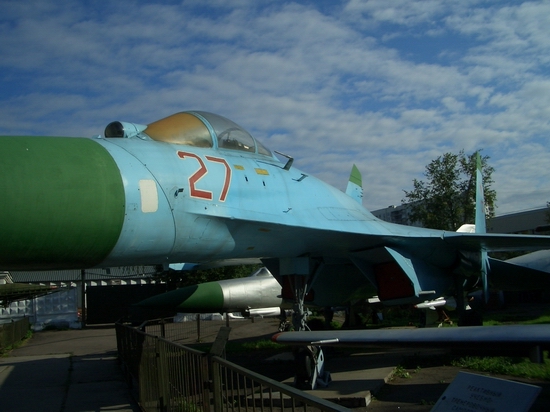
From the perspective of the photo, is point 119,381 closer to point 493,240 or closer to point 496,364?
point 496,364

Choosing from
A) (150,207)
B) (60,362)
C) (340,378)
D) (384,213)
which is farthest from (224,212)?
(384,213)

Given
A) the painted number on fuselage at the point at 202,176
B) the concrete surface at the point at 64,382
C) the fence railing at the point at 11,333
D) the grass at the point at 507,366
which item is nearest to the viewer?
the painted number on fuselage at the point at 202,176

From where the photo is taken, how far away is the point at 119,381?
8.85 metres

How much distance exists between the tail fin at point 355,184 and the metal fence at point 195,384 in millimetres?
6628

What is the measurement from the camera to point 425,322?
1258 centimetres

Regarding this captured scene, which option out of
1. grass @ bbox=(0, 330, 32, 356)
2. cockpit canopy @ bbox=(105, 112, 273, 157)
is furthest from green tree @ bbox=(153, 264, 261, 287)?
cockpit canopy @ bbox=(105, 112, 273, 157)

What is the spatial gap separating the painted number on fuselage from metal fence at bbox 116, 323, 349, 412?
150 centimetres

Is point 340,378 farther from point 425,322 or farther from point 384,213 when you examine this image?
point 384,213

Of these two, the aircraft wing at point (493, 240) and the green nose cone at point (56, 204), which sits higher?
the green nose cone at point (56, 204)

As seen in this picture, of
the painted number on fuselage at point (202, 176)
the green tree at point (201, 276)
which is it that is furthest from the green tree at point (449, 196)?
the painted number on fuselage at point (202, 176)

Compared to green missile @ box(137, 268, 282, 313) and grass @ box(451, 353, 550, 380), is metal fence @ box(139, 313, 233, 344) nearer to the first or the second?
green missile @ box(137, 268, 282, 313)

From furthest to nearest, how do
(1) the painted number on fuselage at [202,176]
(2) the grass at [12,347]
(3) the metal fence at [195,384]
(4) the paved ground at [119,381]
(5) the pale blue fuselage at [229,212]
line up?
(2) the grass at [12,347], (4) the paved ground at [119,381], (1) the painted number on fuselage at [202,176], (5) the pale blue fuselage at [229,212], (3) the metal fence at [195,384]

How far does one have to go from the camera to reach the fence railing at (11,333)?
15.4 metres

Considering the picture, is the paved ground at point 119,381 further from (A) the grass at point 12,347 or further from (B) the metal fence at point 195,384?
(A) the grass at point 12,347
